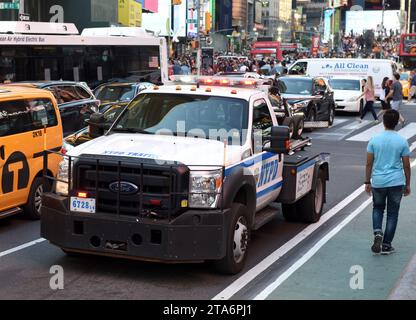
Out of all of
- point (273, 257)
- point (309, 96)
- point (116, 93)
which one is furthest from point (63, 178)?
point (309, 96)

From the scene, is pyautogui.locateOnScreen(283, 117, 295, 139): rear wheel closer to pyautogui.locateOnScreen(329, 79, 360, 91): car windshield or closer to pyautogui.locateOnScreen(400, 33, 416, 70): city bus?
pyautogui.locateOnScreen(329, 79, 360, 91): car windshield

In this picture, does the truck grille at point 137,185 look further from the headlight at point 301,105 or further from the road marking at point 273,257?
the headlight at point 301,105

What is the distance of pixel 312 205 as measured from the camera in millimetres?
9523

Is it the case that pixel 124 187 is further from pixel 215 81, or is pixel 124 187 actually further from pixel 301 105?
pixel 301 105

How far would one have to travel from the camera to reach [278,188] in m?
8.62

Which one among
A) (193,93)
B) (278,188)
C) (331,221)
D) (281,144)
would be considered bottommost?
(331,221)

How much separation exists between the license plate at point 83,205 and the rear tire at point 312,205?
11.8ft

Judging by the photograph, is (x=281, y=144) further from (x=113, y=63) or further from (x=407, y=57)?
(x=407, y=57)

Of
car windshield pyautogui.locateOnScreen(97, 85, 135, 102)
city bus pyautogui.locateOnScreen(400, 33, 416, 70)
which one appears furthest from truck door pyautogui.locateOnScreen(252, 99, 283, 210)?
city bus pyautogui.locateOnScreen(400, 33, 416, 70)

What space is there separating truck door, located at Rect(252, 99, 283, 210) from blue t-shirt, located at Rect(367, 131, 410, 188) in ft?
4.02

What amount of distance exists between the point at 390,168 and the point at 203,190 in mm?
2217

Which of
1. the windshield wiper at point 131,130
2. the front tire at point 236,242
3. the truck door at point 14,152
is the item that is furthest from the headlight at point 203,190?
the truck door at point 14,152
